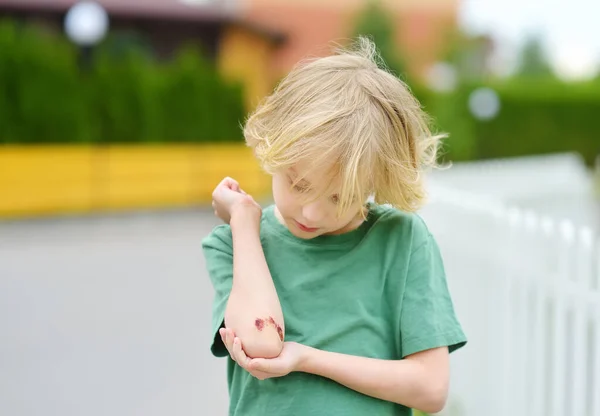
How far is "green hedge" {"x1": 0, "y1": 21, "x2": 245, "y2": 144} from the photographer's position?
11.9m

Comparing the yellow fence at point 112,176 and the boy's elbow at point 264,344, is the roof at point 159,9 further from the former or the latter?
the boy's elbow at point 264,344

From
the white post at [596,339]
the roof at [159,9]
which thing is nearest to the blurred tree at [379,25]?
the roof at [159,9]

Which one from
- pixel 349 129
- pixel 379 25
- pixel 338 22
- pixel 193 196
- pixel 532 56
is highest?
pixel 338 22

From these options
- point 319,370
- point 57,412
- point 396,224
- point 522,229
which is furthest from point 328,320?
point 57,412

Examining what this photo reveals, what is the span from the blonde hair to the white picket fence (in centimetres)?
182

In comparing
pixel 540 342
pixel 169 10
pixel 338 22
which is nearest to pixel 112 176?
pixel 169 10

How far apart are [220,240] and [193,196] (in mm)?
12597

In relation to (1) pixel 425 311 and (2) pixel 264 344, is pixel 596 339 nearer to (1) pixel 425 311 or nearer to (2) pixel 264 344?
(1) pixel 425 311

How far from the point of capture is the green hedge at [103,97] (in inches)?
468

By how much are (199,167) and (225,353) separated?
12.7 metres

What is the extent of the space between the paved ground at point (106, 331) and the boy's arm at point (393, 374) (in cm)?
278

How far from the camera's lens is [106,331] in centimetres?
541

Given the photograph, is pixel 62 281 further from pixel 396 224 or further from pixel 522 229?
pixel 396 224

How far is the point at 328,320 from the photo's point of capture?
136cm
